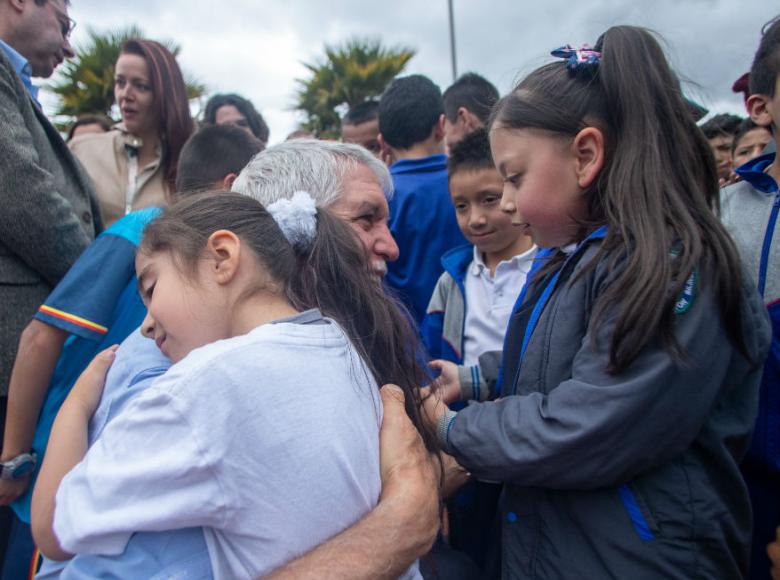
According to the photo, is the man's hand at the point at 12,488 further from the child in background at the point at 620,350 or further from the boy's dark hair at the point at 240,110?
the boy's dark hair at the point at 240,110

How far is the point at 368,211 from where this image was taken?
6.79 ft

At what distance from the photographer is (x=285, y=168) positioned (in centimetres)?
196

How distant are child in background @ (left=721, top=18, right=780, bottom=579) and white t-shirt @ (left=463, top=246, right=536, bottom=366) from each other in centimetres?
84

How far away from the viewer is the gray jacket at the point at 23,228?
219 cm

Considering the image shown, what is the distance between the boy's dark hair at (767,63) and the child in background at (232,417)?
1.55 m

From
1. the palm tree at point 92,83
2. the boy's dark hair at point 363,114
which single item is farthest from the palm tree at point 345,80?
the boy's dark hair at point 363,114

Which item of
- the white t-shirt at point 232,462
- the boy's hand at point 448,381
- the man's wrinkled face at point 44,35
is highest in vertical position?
the man's wrinkled face at point 44,35

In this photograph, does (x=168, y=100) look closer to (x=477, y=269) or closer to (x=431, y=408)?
(x=477, y=269)

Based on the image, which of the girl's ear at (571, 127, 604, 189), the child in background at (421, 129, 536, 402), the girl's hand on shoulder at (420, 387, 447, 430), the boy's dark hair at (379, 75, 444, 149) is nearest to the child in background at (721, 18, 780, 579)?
the girl's ear at (571, 127, 604, 189)

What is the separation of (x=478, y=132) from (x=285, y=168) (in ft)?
4.44

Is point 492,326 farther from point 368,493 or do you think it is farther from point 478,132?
point 368,493

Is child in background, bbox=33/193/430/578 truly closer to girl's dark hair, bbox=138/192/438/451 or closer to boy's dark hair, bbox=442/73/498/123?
girl's dark hair, bbox=138/192/438/451

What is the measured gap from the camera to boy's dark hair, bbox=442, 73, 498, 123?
4273mm

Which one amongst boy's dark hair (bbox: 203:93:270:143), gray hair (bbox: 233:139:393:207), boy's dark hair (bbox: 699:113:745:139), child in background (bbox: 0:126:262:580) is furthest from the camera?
boy's dark hair (bbox: 699:113:745:139)
